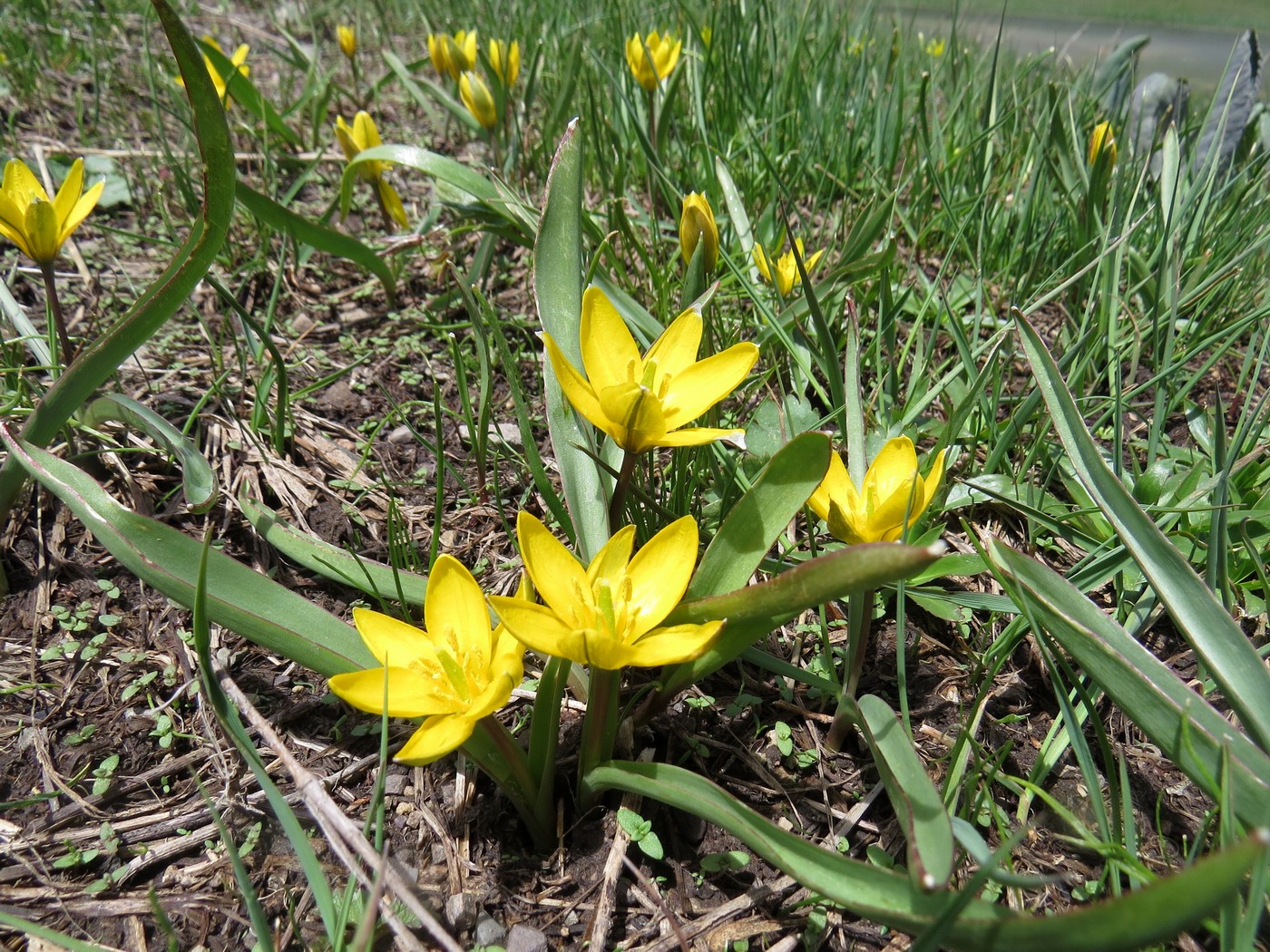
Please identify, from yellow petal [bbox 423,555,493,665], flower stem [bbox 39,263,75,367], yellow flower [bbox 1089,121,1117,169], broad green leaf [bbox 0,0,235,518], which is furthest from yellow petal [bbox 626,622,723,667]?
yellow flower [bbox 1089,121,1117,169]

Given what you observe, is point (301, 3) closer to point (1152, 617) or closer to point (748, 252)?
point (748, 252)

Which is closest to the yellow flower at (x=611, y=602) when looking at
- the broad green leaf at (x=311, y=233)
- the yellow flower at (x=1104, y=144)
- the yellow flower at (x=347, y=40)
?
the broad green leaf at (x=311, y=233)

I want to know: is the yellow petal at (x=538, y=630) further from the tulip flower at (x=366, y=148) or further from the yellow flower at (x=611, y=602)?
the tulip flower at (x=366, y=148)

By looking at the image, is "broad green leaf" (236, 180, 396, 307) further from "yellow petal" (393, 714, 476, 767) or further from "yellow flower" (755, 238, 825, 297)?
"yellow petal" (393, 714, 476, 767)

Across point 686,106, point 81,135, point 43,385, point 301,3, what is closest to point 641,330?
point 43,385

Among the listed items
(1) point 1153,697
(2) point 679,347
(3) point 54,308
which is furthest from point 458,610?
(3) point 54,308
